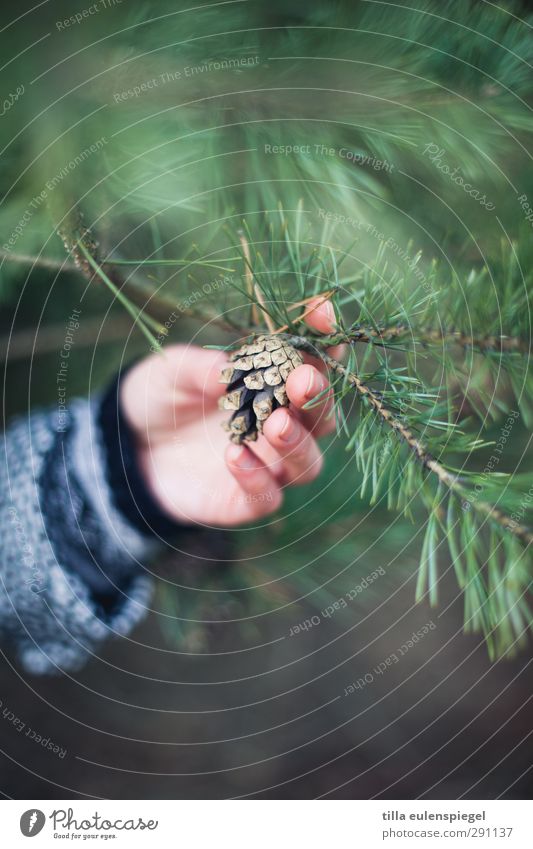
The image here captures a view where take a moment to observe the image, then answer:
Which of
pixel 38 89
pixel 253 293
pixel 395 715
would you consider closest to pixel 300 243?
pixel 253 293

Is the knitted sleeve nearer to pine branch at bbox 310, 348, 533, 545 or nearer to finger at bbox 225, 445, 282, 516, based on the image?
finger at bbox 225, 445, 282, 516

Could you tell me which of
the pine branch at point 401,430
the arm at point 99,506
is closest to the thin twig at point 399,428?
the pine branch at point 401,430

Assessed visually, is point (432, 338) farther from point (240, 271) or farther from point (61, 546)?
point (61, 546)

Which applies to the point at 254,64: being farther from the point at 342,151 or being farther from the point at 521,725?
the point at 521,725

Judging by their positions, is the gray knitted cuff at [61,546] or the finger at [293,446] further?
the gray knitted cuff at [61,546]

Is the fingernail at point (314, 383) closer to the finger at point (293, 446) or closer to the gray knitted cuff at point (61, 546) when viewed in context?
the finger at point (293, 446)

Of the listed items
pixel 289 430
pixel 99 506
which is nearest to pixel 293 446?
pixel 289 430

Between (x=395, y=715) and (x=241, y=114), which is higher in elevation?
(x=241, y=114)
